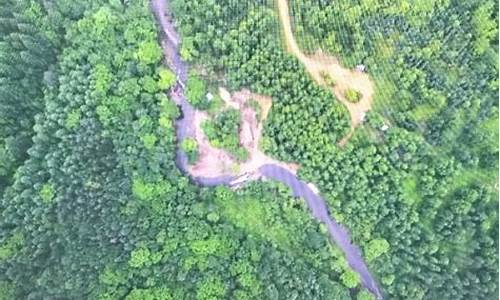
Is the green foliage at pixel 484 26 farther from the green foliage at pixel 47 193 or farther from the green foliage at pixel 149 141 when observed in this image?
the green foliage at pixel 47 193

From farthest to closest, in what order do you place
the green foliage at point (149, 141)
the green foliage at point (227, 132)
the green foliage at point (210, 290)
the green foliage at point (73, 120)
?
the green foliage at point (73, 120)
the green foliage at point (227, 132)
the green foliage at point (149, 141)
the green foliage at point (210, 290)

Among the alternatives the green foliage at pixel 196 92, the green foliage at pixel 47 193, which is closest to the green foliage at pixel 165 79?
the green foliage at pixel 196 92

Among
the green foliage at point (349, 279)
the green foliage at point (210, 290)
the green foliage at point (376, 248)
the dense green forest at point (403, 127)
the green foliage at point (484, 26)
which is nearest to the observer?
the dense green forest at point (403, 127)

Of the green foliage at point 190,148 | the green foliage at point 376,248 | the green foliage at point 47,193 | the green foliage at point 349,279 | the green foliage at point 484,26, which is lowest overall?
the green foliage at point 47,193

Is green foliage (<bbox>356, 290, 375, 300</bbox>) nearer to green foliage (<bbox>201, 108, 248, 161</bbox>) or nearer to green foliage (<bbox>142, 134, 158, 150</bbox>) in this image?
green foliage (<bbox>201, 108, 248, 161</bbox>)

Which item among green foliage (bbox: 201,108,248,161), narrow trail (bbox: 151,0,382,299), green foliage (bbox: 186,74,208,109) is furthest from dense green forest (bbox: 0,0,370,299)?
green foliage (bbox: 201,108,248,161)

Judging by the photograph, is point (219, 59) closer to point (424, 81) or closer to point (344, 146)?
point (344, 146)

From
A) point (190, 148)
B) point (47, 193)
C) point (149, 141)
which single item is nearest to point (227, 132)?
point (190, 148)

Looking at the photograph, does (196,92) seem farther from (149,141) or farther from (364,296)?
(364,296)
